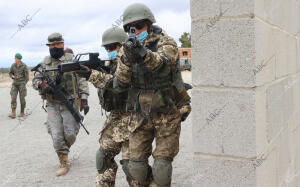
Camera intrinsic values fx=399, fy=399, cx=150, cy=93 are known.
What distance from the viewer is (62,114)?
5.63 m

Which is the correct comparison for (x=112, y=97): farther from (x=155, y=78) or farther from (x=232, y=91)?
(x=232, y=91)

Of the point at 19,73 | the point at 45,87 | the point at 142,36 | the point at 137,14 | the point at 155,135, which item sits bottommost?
the point at 155,135

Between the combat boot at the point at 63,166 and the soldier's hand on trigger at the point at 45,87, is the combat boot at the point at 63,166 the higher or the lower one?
the lower one

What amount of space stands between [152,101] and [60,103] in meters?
2.50

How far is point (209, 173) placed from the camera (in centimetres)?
252

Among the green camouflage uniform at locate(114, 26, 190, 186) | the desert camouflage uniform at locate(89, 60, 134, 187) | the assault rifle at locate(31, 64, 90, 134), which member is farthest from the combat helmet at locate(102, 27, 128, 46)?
the assault rifle at locate(31, 64, 90, 134)

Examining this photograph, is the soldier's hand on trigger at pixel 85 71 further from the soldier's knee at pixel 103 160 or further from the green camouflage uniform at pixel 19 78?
the green camouflage uniform at pixel 19 78

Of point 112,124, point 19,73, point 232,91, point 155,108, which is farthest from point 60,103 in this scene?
point 19,73

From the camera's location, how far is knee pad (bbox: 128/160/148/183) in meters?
3.62

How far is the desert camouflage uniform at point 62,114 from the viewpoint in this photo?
18.1 feet

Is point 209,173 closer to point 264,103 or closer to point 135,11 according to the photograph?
point 264,103

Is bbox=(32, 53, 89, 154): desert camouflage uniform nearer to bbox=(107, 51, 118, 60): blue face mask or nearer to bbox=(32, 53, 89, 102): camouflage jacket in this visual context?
bbox=(32, 53, 89, 102): camouflage jacket

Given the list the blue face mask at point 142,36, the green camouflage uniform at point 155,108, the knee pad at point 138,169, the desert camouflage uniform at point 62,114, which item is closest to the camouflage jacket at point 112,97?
the green camouflage uniform at point 155,108

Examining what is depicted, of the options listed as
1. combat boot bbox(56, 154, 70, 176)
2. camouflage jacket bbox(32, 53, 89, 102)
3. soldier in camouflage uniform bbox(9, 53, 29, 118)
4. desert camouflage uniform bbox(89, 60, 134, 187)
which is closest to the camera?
desert camouflage uniform bbox(89, 60, 134, 187)
